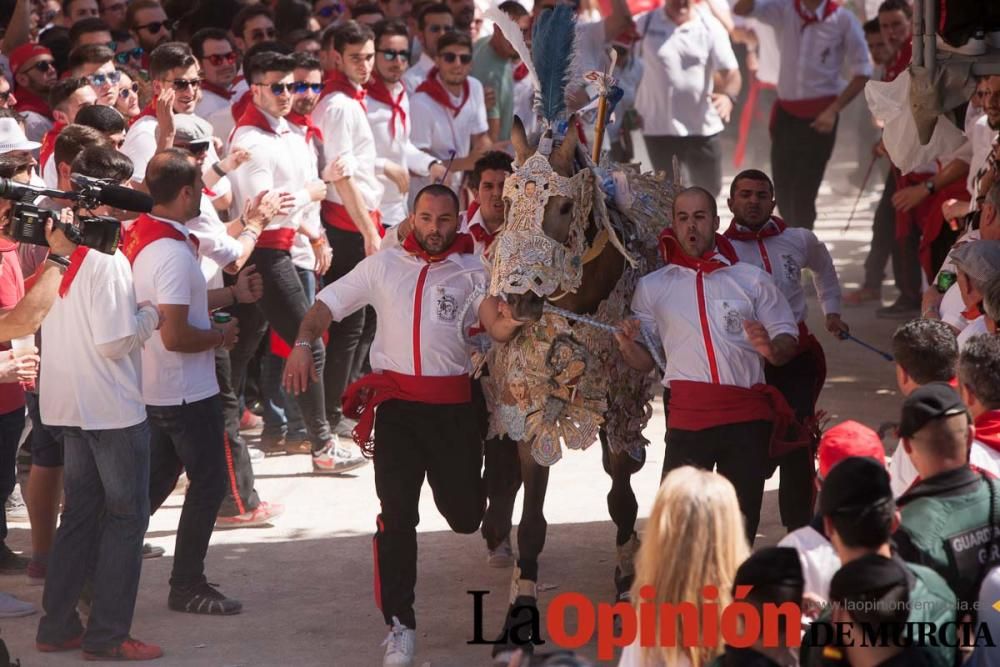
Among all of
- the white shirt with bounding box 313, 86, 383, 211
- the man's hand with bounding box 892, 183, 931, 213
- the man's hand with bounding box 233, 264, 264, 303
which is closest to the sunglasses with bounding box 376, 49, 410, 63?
the white shirt with bounding box 313, 86, 383, 211

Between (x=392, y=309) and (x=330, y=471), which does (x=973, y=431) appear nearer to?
(x=392, y=309)

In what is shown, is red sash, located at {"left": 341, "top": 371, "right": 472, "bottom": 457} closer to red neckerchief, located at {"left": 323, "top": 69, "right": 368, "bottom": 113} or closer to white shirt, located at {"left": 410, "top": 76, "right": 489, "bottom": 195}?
red neckerchief, located at {"left": 323, "top": 69, "right": 368, "bottom": 113}

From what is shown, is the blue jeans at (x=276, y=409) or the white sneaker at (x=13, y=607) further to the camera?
the blue jeans at (x=276, y=409)

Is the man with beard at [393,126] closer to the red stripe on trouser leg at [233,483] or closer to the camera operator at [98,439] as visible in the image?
the red stripe on trouser leg at [233,483]

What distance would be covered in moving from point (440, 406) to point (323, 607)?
3.86 feet

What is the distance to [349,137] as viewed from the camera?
9.65 metres

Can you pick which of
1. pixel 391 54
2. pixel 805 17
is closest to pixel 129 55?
pixel 391 54

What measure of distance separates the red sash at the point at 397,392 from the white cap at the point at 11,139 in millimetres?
1729

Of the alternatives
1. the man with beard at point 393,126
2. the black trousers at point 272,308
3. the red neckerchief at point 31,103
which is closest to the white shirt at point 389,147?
the man with beard at point 393,126

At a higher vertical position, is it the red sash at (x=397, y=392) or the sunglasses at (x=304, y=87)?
the sunglasses at (x=304, y=87)

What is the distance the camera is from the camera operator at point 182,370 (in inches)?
266

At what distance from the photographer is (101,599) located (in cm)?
637

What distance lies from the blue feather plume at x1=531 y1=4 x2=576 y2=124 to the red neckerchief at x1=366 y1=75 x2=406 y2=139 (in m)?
3.56

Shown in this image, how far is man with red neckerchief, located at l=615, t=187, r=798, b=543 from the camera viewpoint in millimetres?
6402
